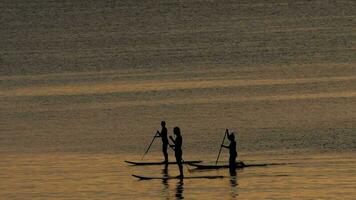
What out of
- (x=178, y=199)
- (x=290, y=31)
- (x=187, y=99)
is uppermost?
(x=290, y=31)

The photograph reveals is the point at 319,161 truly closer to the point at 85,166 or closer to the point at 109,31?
the point at 85,166

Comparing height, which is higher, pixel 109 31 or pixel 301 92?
pixel 109 31

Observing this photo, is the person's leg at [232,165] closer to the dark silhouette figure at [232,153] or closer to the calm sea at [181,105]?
the dark silhouette figure at [232,153]

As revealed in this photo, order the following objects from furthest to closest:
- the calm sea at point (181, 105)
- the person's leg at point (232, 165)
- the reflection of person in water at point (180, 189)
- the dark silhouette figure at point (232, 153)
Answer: the person's leg at point (232, 165), the dark silhouette figure at point (232, 153), the calm sea at point (181, 105), the reflection of person in water at point (180, 189)

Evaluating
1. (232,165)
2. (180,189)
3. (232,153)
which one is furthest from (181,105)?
(180,189)

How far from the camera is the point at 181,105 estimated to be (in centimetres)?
7738

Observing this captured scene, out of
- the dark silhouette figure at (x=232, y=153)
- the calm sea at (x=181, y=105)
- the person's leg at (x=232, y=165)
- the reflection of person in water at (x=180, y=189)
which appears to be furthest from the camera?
the person's leg at (x=232, y=165)

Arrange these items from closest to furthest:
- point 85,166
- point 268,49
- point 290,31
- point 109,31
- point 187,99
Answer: point 85,166, point 187,99, point 268,49, point 290,31, point 109,31

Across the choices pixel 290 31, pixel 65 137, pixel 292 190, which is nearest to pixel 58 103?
pixel 65 137

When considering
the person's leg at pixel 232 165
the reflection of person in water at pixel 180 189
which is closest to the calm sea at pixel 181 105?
the reflection of person in water at pixel 180 189

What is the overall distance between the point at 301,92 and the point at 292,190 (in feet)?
163

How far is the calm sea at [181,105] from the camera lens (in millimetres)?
A: 38656

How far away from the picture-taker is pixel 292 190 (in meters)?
35.2

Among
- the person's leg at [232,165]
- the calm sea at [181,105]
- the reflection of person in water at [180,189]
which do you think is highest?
the calm sea at [181,105]
